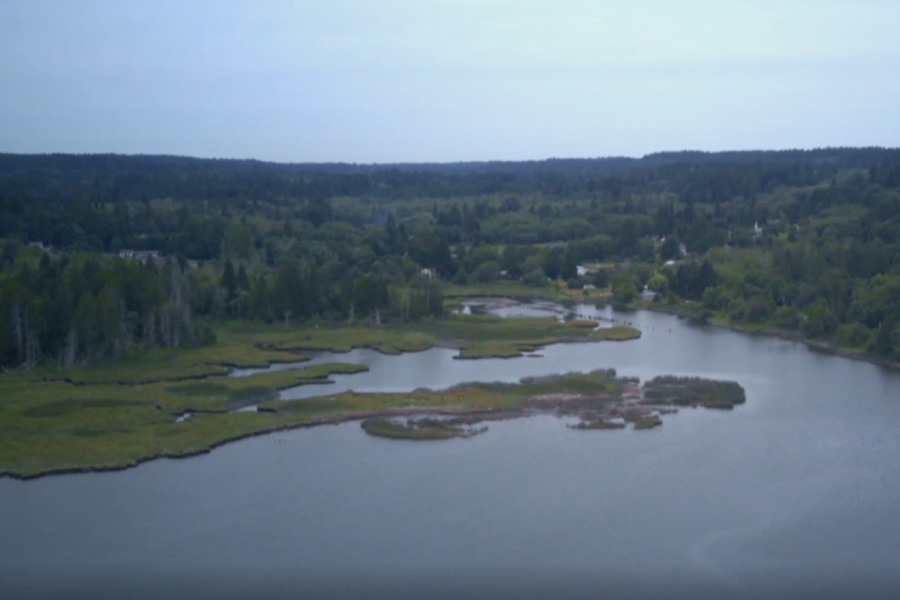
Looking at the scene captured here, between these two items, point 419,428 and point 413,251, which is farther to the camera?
point 413,251

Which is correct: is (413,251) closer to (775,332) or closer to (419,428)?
(775,332)

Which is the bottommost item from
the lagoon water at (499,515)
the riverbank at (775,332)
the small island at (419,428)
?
the riverbank at (775,332)

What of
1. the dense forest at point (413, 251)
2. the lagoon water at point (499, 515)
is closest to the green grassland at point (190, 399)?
the lagoon water at point (499, 515)

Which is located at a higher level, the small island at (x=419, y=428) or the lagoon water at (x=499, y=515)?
the lagoon water at (x=499, y=515)

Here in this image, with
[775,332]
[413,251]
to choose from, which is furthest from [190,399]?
[413,251]

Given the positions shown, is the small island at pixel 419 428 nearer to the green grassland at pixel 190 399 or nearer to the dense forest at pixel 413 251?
the green grassland at pixel 190 399

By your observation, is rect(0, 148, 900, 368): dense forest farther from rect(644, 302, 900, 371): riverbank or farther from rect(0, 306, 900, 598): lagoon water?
rect(0, 306, 900, 598): lagoon water
